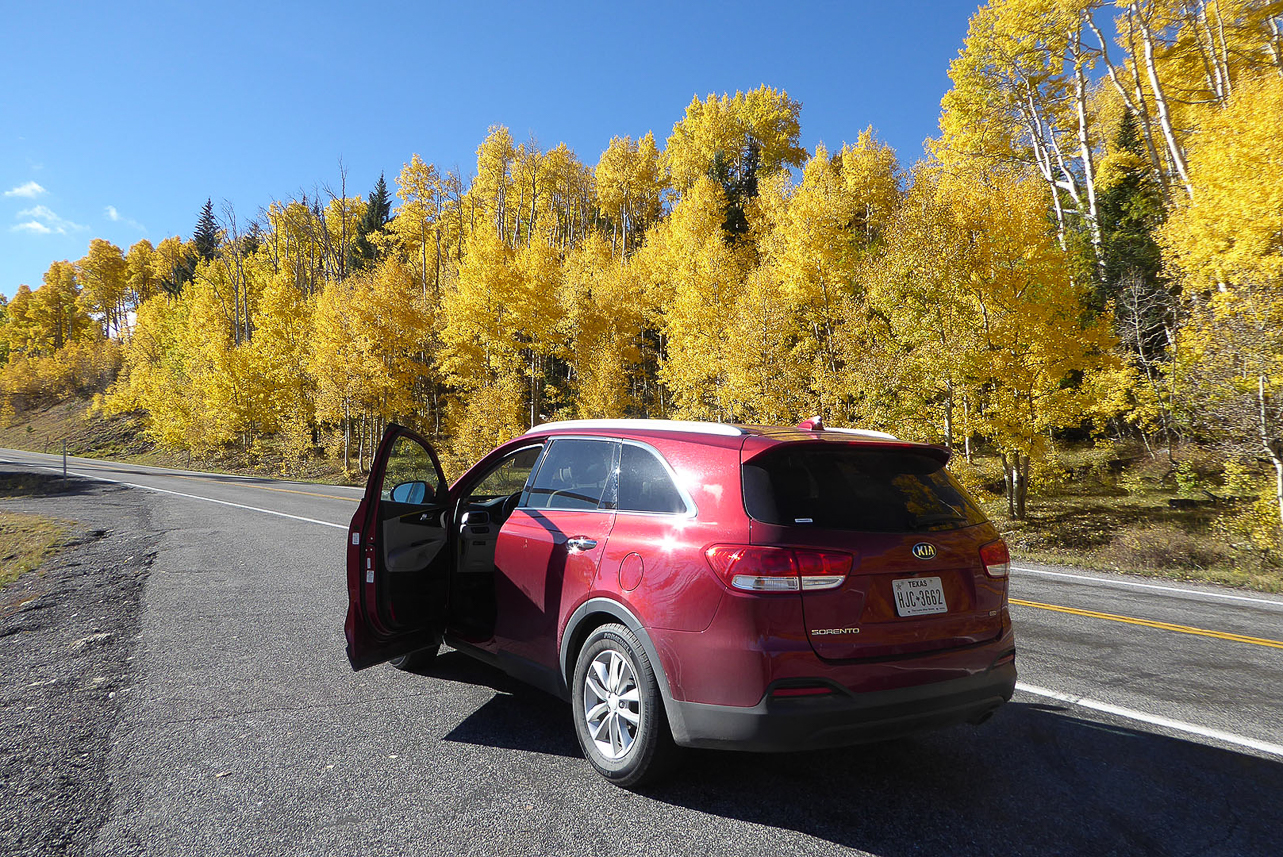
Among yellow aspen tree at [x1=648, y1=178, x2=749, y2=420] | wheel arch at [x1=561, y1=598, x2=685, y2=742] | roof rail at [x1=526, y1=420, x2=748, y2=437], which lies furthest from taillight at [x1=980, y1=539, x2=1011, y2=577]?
yellow aspen tree at [x1=648, y1=178, x2=749, y2=420]

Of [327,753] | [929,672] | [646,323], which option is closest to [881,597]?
[929,672]

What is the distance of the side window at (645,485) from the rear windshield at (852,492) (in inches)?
17.1

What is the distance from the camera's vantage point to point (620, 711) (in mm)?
3188

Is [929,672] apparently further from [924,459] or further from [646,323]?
[646,323]

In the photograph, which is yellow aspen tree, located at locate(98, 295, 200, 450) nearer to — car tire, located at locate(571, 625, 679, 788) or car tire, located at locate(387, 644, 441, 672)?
car tire, located at locate(387, 644, 441, 672)

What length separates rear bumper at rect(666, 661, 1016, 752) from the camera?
2650 mm

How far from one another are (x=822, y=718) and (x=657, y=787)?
3.18 feet

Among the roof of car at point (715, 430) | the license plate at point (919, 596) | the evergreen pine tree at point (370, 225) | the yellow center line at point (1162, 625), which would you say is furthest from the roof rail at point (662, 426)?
the evergreen pine tree at point (370, 225)

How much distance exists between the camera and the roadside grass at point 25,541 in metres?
9.20

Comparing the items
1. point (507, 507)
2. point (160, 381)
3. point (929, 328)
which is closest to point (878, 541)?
point (507, 507)

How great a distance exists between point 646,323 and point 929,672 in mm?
30286

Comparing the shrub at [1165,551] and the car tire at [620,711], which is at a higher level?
the car tire at [620,711]

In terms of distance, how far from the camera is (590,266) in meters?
35.8

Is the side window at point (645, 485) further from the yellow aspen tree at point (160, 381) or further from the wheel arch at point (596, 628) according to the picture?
the yellow aspen tree at point (160, 381)
